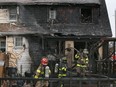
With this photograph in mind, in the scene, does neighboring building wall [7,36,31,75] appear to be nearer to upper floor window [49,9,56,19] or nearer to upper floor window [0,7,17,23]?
upper floor window [0,7,17,23]

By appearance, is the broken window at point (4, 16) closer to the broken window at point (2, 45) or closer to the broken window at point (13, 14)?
the broken window at point (13, 14)

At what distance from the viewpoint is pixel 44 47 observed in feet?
107

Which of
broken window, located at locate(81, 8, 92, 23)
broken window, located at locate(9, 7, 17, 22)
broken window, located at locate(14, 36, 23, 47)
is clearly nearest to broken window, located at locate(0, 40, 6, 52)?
broken window, located at locate(14, 36, 23, 47)

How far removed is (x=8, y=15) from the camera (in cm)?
3297

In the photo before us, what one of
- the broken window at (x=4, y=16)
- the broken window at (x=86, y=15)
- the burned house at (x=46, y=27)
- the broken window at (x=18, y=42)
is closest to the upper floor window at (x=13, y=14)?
the burned house at (x=46, y=27)

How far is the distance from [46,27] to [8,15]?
12.3ft

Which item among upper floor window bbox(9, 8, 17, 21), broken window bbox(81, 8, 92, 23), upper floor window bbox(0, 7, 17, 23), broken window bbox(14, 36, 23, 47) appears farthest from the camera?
broken window bbox(81, 8, 92, 23)

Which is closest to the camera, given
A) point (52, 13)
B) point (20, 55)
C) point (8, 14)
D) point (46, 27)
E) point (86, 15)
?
point (20, 55)

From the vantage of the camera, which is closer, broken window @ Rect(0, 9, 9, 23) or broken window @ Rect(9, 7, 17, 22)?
broken window @ Rect(0, 9, 9, 23)

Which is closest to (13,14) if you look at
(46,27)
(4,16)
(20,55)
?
(4,16)

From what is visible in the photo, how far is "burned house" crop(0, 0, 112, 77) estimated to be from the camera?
3198cm

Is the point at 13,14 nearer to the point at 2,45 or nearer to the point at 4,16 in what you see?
the point at 4,16

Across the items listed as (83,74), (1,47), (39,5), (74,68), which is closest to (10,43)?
(1,47)

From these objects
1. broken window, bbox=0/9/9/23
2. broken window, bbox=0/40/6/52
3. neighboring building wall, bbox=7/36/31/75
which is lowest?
neighboring building wall, bbox=7/36/31/75
